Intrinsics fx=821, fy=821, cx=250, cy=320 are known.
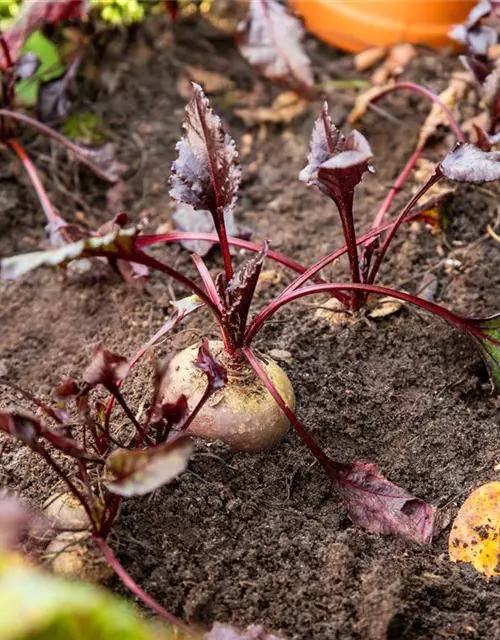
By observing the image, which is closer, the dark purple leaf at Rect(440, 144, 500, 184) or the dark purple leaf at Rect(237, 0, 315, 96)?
the dark purple leaf at Rect(440, 144, 500, 184)

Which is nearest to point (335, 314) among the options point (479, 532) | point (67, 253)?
point (479, 532)

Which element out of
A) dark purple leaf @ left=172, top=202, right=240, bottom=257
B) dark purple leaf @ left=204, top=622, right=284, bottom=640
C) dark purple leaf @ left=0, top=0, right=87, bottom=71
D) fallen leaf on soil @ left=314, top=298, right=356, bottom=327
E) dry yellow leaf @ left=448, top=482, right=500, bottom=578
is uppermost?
dark purple leaf @ left=0, top=0, right=87, bottom=71

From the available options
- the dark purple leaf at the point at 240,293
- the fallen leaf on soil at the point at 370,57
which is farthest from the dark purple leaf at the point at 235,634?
the fallen leaf on soil at the point at 370,57

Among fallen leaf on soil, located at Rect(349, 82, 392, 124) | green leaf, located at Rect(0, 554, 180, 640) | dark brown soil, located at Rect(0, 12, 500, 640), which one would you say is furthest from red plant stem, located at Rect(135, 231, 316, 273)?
green leaf, located at Rect(0, 554, 180, 640)

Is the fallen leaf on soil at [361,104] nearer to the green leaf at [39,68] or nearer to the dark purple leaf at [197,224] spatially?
the dark purple leaf at [197,224]

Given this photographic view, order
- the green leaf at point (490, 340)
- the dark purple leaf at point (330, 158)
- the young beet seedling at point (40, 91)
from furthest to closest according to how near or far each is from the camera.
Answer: the young beet seedling at point (40, 91) < the green leaf at point (490, 340) < the dark purple leaf at point (330, 158)

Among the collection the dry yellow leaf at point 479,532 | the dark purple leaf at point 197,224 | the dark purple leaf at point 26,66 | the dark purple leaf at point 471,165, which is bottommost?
the dry yellow leaf at point 479,532

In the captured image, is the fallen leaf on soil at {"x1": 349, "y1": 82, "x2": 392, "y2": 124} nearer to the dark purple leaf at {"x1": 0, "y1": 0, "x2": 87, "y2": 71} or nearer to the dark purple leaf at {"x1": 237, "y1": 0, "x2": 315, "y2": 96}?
the dark purple leaf at {"x1": 237, "y1": 0, "x2": 315, "y2": 96}
